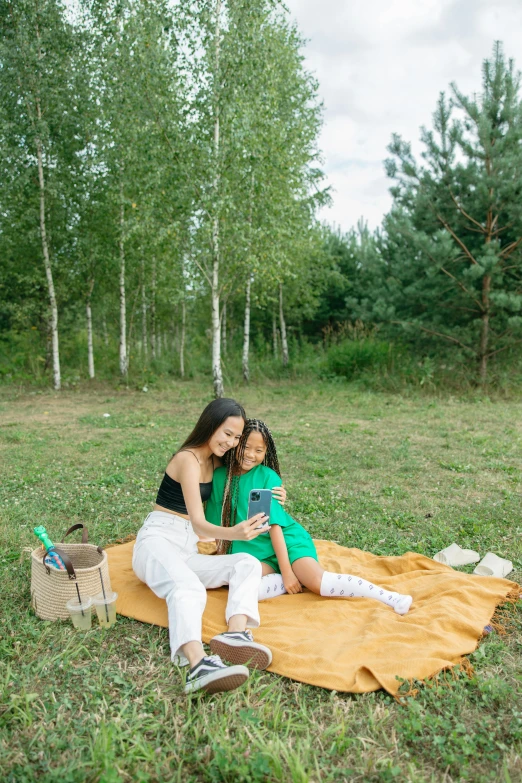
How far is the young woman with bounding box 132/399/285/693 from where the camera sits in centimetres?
308

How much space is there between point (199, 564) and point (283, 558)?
0.59 metres

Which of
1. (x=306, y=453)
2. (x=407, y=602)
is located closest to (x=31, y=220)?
(x=306, y=453)

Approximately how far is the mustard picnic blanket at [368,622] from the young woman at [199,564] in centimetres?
21

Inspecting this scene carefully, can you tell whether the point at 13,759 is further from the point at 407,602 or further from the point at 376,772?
the point at 407,602

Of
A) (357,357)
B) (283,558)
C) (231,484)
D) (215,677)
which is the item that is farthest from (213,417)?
(357,357)

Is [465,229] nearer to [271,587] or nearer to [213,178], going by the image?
[213,178]

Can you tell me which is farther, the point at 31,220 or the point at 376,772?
the point at 31,220

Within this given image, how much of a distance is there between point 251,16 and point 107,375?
33.7 feet

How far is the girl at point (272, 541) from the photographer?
3.94 metres

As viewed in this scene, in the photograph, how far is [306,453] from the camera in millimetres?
8328

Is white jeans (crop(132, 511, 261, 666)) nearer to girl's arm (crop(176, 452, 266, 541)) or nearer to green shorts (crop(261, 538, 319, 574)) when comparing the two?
girl's arm (crop(176, 452, 266, 541))

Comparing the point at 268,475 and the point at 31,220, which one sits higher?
the point at 31,220

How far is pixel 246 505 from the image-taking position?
4.23m

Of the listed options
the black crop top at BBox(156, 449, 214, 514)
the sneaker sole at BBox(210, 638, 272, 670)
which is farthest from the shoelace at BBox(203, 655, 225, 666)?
the black crop top at BBox(156, 449, 214, 514)
